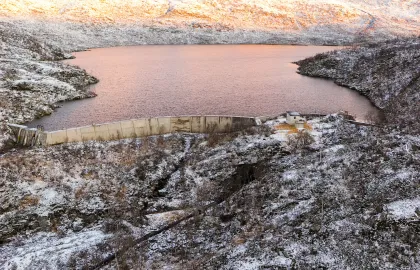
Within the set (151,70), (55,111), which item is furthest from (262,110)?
(151,70)

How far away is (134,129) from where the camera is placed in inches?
961

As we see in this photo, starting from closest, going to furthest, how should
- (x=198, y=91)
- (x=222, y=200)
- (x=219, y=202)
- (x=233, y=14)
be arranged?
(x=219, y=202), (x=222, y=200), (x=198, y=91), (x=233, y=14)

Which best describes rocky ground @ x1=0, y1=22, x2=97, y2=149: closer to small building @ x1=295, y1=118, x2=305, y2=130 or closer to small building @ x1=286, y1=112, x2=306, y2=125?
small building @ x1=286, y1=112, x2=306, y2=125

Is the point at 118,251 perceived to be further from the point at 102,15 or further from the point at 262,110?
the point at 102,15

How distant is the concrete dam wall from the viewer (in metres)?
22.6

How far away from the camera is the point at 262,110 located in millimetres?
29812

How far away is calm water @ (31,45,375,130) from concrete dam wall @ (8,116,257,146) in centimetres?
335

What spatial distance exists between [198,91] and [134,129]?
12546 millimetres

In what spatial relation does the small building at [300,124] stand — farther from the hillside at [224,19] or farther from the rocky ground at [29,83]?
the hillside at [224,19]

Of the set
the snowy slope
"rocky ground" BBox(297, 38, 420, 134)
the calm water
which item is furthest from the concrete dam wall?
the snowy slope

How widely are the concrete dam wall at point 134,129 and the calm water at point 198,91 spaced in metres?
3.35

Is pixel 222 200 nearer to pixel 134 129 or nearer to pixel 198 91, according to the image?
pixel 134 129

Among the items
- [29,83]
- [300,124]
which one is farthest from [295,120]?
[29,83]

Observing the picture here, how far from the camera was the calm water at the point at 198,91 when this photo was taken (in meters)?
29.5
